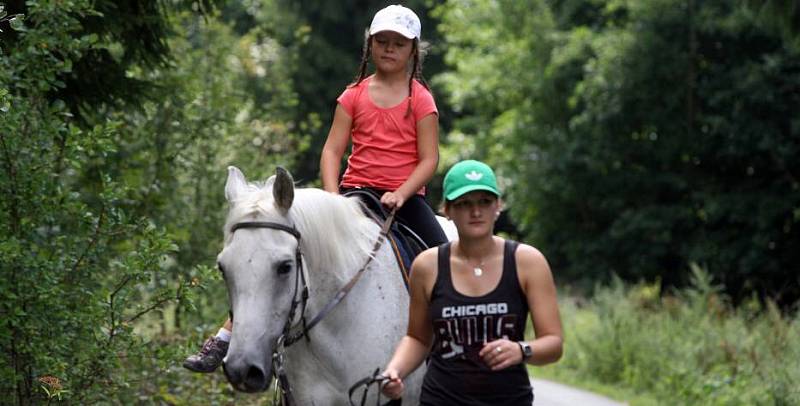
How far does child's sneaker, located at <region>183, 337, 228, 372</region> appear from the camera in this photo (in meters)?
6.67

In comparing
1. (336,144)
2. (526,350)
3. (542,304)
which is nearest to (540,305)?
(542,304)

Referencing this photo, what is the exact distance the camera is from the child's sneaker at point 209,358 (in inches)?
263

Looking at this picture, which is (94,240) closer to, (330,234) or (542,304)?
(330,234)

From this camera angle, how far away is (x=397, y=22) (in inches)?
283

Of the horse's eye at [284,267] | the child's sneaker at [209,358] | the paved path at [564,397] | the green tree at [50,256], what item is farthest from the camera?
the paved path at [564,397]

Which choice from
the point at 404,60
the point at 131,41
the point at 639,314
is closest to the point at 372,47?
the point at 404,60

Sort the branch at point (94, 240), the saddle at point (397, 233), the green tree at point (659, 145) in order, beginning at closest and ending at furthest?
the saddle at point (397, 233), the branch at point (94, 240), the green tree at point (659, 145)

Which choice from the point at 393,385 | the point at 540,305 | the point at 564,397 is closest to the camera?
the point at 540,305

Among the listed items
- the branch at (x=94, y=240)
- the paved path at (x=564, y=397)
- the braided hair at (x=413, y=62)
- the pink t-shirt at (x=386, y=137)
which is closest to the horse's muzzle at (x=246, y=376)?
the pink t-shirt at (x=386, y=137)

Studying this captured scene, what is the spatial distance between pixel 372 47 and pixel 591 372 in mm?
12626

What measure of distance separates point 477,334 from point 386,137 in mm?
2348

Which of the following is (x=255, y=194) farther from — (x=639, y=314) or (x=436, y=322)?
(x=639, y=314)

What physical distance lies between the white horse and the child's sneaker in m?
0.40

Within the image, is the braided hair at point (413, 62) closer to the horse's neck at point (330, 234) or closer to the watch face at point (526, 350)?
the horse's neck at point (330, 234)
